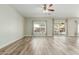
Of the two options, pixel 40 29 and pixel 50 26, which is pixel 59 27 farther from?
pixel 40 29

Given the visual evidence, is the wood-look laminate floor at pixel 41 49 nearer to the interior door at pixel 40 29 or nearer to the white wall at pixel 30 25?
the white wall at pixel 30 25

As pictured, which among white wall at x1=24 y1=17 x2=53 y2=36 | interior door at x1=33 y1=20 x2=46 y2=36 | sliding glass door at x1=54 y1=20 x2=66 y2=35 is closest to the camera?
white wall at x1=24 y1=17 x2=53 y2=36

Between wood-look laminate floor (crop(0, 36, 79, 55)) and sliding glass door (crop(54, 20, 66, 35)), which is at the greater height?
sliding glass door (crop(54, 20, 66, 35))

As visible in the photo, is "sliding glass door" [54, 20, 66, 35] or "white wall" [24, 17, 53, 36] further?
"sliding glass door" [54, 20, 66, 35]

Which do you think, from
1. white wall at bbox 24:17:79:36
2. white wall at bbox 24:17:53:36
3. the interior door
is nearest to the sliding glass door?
white wall at bbox 24:17:79:36

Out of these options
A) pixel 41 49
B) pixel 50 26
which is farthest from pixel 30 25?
pixel 41 49

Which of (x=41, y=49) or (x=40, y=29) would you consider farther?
(x=40, y=29)

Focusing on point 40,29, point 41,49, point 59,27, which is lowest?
point 41,49

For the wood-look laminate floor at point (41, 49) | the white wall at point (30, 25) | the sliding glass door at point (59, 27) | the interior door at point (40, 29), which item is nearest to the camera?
the wood-look laminate floor at point (41, 49)

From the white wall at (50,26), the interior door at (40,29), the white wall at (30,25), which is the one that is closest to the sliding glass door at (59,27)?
the white wall at (50,26)

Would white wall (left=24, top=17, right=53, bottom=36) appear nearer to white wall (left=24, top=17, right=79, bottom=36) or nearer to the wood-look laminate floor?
white wall (left=24, top=17, right=79, bottom=36)

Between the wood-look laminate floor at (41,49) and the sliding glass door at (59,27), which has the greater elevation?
the sliding glass door at (59,27)
